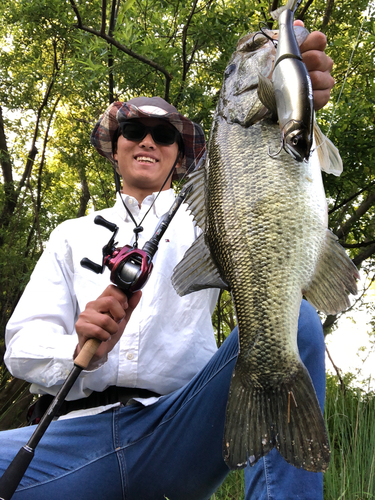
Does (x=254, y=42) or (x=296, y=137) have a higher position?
(x=254, y=42)

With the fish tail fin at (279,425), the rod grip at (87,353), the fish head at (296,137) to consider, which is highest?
the fish head at (296,137)

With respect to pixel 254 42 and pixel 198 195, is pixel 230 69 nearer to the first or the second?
pixel 254 42

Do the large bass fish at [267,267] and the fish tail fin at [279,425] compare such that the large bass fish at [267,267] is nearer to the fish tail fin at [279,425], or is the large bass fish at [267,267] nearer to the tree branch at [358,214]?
the fish tail fin at [279,425]

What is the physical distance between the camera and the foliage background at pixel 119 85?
4188 mm

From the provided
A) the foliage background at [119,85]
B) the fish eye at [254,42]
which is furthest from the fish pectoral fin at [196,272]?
the foliage background at [119,85]

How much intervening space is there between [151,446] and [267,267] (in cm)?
98

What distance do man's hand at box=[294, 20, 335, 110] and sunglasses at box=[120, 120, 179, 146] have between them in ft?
4.09

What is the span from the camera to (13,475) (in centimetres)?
170

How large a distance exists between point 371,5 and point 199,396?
189 inches

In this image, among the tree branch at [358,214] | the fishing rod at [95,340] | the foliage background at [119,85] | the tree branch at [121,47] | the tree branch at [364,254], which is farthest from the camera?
the tree branch at [364,254]

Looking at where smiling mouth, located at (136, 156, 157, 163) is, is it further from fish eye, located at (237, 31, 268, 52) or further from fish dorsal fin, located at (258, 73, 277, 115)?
fish dorsal fin, located at (258, 73, 277, 115)

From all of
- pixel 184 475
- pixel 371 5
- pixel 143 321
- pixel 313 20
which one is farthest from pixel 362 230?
pixel 184 475

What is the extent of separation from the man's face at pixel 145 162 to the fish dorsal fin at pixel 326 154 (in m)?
1.24

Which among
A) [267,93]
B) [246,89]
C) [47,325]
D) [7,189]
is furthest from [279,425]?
[7,189]
